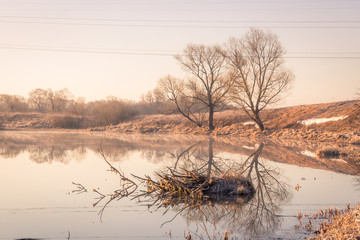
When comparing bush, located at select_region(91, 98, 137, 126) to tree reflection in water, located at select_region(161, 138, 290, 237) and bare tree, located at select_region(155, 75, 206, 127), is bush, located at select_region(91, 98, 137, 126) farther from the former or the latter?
tree reflection in water, located at select_region(161, 138, 290, 237)

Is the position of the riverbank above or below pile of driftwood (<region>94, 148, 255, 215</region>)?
above

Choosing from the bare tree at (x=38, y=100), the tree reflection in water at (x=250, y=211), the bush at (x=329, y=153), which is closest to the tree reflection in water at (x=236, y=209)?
the tree reflection in water at (x=250, y=211)

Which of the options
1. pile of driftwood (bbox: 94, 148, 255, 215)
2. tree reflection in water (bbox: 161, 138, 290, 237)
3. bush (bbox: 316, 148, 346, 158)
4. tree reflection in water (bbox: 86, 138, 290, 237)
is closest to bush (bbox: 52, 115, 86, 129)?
bush (bbox: 316, 148, 346, 158)

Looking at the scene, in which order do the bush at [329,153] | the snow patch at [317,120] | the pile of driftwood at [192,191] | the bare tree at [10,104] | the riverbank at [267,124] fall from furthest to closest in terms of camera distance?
the bare tree at [10,104] → the snow patch at [317,120] → the riverbank at [267,124] → the bush at [329,153] → the pile of driftwood at [192,191]

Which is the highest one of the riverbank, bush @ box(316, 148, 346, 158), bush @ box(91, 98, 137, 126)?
bush @ box(91, 98, 137, 126)

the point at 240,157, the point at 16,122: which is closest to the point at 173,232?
the point at 240,157

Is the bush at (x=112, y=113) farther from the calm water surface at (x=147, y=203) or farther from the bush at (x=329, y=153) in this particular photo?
the bush at (x=329, y=153)

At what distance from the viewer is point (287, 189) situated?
11.2 meters

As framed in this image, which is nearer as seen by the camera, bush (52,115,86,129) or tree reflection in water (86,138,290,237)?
tree reflection in water (86,138,290,237)

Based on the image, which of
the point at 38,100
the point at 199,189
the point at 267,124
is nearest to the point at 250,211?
the point at 199,189

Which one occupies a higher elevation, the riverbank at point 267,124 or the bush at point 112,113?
the bush at point 112,113

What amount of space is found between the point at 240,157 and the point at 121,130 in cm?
3220

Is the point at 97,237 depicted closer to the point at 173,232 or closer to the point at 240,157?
the point at 173,232

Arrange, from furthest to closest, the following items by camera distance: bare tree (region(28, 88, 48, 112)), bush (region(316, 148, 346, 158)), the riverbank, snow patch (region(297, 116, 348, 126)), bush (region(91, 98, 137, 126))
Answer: bare tree (region(28, 88, 48, 112)) < bush (region(91, 98, 137, 126)) < snow patch (region(297, 116, 348, 126)) < the riverbank < bush (region(316, 148, 346, 158))
